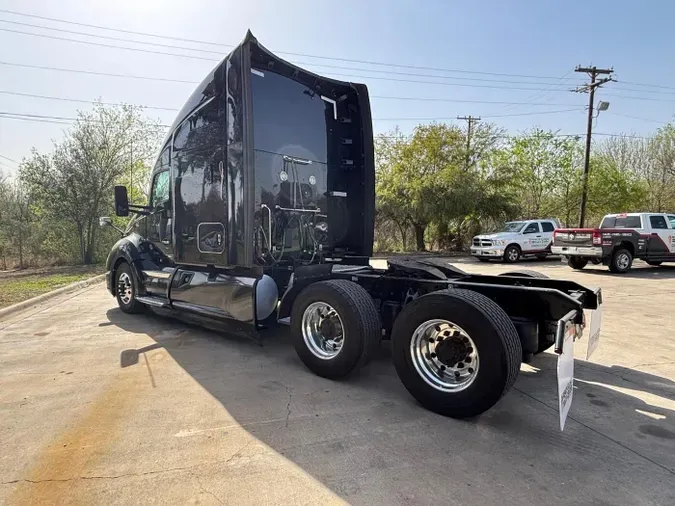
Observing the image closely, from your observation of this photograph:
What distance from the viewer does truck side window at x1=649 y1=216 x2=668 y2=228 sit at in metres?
14.1

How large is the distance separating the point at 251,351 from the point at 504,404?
2.89 meters

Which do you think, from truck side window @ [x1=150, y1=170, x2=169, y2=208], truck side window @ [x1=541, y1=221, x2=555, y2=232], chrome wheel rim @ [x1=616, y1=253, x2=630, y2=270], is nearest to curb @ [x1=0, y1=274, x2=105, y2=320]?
truck side window @ [x1=150, y1=170, x2=169, y2=208]

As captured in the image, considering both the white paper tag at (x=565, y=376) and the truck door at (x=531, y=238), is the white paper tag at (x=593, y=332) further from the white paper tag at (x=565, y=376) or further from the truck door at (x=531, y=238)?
the truck door at (x=531, y=238)

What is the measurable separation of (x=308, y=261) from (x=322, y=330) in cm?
151

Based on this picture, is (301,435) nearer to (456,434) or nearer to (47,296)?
(456,434)

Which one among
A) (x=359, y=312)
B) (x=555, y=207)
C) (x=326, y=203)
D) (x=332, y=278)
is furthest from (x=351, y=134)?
(x=555, y=207)

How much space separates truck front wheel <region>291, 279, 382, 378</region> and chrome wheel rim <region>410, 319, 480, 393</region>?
1.74 feet

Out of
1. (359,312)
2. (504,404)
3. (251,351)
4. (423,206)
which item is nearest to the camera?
(504,404)

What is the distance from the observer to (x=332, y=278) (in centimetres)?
454

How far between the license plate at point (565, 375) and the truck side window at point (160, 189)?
5.30m

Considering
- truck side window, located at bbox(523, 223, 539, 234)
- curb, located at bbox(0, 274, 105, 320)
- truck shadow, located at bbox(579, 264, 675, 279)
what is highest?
truck side window, located at bbox(523, 223, 539, 234)

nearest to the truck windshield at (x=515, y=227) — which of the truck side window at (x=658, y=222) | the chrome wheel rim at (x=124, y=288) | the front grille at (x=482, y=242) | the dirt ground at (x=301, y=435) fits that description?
the front grille at (x=482, y=242)

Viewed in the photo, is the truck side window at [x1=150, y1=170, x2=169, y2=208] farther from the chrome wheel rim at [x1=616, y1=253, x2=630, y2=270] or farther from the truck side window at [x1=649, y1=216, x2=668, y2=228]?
the truck side window at [x1=649, y1=216, x2=668, y2=228]

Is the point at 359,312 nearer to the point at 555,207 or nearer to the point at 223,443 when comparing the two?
the point at 223,443
